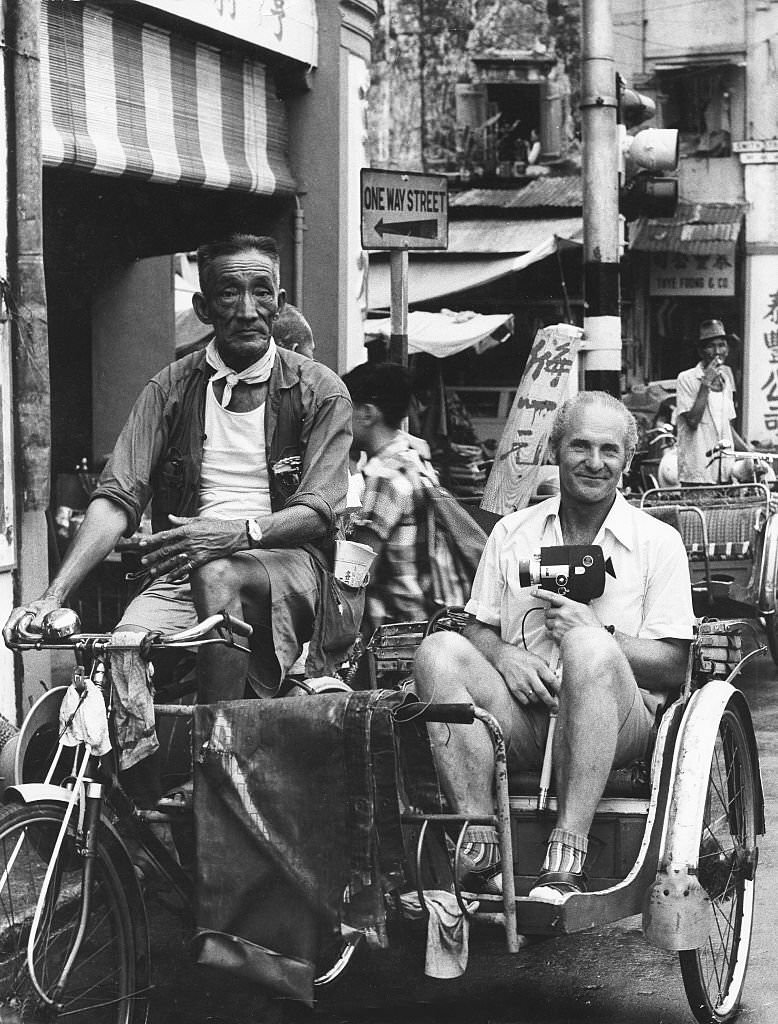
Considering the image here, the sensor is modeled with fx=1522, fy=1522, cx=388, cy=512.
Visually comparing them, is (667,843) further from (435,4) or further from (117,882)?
(435,4)

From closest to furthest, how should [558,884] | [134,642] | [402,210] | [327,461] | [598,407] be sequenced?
[134,642], [558,884], [598,407], [327,461], [402,210]

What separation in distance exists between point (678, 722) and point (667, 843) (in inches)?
13.5

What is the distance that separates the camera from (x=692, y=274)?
73.3ft

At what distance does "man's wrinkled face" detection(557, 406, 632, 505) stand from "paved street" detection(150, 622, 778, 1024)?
1.27 m

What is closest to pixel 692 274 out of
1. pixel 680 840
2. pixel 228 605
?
pixel 228 605

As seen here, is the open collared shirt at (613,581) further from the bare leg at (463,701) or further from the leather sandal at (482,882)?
the leather sandal at (482,882)

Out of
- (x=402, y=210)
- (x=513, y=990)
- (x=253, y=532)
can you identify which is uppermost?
(x=402, y=210)

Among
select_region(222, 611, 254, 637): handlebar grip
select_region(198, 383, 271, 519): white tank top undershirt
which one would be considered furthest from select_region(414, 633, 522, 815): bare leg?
select_region(198, 383, 271, 519): white tank top undershirt

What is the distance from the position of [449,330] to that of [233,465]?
43.0 feet

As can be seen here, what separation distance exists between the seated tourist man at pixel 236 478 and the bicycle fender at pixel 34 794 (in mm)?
744

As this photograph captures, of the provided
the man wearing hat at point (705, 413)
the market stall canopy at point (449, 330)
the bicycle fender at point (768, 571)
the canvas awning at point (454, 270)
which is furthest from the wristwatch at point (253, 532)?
the canvas awning at point (454, 270)

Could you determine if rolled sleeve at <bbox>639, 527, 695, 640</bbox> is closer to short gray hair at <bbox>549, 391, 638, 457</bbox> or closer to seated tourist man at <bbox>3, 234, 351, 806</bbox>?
short gray hair at <bbox>549, 391, 638, 457</bbox>

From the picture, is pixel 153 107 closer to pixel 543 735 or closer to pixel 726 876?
pixel 543 735

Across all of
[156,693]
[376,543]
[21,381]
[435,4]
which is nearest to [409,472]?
[376,543]
